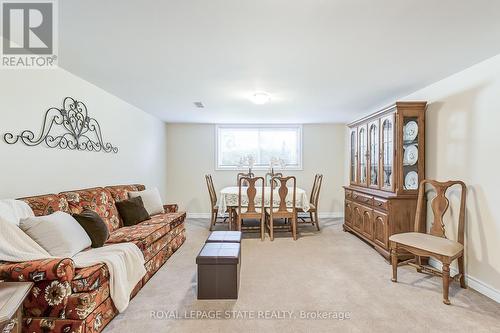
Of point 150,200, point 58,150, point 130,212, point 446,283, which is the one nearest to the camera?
point 446,283

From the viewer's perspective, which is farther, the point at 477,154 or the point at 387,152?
the point at 387,152

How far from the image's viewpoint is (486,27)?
78.7 inches

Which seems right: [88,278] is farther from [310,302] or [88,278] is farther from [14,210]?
[310,302]

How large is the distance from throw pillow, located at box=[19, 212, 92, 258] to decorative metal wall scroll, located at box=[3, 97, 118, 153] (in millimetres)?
795

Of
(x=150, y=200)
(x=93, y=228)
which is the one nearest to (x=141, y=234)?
(x=93, y=228)

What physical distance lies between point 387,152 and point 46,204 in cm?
391

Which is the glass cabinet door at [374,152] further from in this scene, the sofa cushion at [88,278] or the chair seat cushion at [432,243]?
the sofa cushion at [88,278]

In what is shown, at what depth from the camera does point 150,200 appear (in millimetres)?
3951

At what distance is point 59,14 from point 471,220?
4010mm

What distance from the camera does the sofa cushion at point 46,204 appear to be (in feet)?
7.45

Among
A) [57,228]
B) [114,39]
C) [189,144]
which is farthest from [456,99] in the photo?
[189,144]

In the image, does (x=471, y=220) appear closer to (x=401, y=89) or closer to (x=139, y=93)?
(x=401, y=89)

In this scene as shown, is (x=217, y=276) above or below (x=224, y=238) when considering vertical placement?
below

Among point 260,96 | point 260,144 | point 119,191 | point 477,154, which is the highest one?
point 260,96
